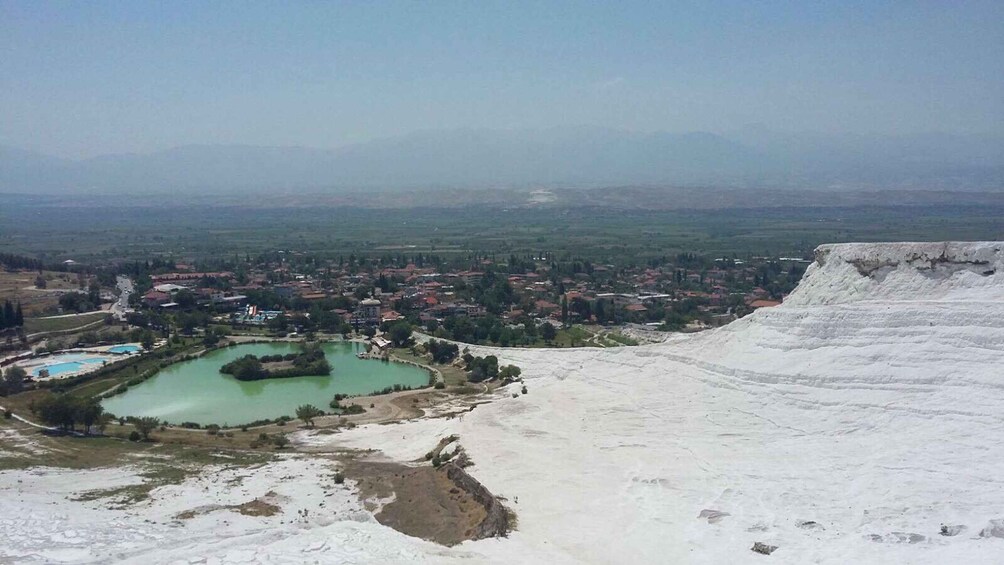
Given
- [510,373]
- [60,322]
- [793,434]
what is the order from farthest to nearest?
[60,322], [510,373], [793,434]

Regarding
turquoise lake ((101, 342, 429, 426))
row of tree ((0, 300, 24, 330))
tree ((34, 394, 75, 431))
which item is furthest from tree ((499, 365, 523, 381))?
row of tree ((0, 300, 24, 330))

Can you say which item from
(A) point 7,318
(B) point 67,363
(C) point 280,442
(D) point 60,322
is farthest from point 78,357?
(C) point 280,442

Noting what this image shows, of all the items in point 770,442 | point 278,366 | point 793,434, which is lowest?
point 278,366

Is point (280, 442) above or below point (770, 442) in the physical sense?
below

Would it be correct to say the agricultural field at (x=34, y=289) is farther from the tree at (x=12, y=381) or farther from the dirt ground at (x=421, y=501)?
the dirt ground at (x=421, y=501)

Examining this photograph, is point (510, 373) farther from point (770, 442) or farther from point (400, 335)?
point (770, 442)

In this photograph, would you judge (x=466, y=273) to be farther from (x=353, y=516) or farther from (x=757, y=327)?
(x=353, y=516)

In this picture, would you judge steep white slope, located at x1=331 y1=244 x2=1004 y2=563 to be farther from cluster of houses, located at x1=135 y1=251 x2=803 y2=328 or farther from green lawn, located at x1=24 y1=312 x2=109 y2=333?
green lawn, located at x1=24 y1=312 x2=109 y2=333
